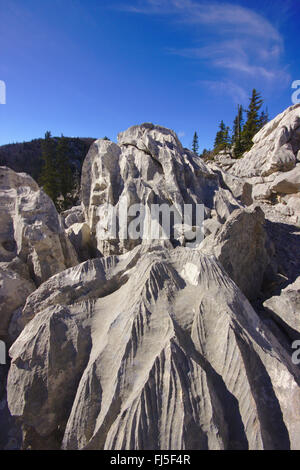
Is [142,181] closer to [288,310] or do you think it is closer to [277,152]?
[288,310]

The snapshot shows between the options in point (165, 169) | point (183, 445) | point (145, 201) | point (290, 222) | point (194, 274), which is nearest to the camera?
point (183, 445)

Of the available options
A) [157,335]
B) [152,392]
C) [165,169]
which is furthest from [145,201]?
[152,392]

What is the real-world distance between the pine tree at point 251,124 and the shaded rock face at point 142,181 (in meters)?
24.4

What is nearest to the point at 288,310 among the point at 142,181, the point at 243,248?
the point at 243,248

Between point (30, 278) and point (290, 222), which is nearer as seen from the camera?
point (30, 278)

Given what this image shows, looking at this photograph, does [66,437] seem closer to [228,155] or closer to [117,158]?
[117,158]

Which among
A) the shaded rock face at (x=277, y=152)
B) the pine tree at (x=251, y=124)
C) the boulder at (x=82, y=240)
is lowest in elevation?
the boulder at (x=82, y=240)

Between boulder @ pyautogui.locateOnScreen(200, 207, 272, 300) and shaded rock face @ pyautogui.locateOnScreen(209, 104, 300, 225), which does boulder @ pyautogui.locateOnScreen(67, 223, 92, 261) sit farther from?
shaded rock face @ pyautogui.locateOnScreen(209, 104, 300, 225)

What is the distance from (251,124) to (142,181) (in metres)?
30.0

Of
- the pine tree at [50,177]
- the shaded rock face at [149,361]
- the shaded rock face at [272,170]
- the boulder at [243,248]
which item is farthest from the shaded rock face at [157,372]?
Answer: the pine tree at [50,177]

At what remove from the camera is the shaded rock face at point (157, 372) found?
2.03 m

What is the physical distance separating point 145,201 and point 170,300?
5398 millimetres

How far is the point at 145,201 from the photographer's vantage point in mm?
7918

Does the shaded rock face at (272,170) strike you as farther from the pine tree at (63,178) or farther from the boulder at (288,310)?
the pine tree at (63,178)
